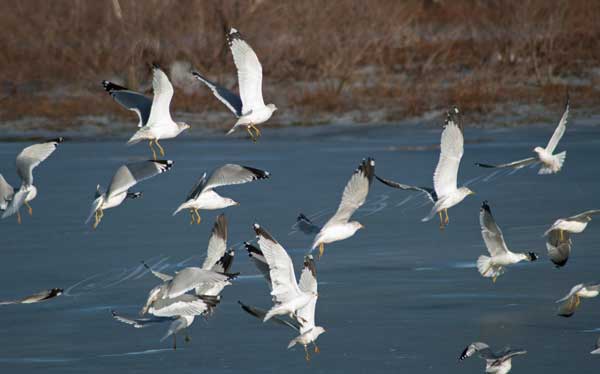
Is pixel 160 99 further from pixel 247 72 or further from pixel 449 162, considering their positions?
pixel 449 162

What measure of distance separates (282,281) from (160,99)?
374cm

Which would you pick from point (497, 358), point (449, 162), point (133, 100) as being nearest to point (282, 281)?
point (497, 358)

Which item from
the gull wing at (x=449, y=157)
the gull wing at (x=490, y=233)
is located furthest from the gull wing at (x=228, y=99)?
the gull wing at (x=490, y=233)

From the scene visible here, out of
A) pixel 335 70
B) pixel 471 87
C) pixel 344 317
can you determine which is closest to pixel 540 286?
pixel 344 317

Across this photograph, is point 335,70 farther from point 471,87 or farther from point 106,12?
point 106,12

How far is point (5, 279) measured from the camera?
35.2 ft

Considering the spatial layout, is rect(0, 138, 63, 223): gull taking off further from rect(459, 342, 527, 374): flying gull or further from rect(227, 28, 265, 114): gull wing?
rect(459, 342, 527, 374): flying gull

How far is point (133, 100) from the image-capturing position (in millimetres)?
11656

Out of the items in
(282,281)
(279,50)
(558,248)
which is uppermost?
(282,281)

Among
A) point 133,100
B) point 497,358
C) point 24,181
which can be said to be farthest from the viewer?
point 133,100

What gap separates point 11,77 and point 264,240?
83.9 feet

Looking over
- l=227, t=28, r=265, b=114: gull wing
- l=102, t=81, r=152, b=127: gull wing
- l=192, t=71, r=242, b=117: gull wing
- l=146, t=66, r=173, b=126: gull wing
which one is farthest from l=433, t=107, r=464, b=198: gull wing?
l=102, t=81, r=152, b=127: gull wing

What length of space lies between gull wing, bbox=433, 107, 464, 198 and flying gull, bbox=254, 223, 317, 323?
2.49 meters

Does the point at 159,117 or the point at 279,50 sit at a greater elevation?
the point at 159,117
